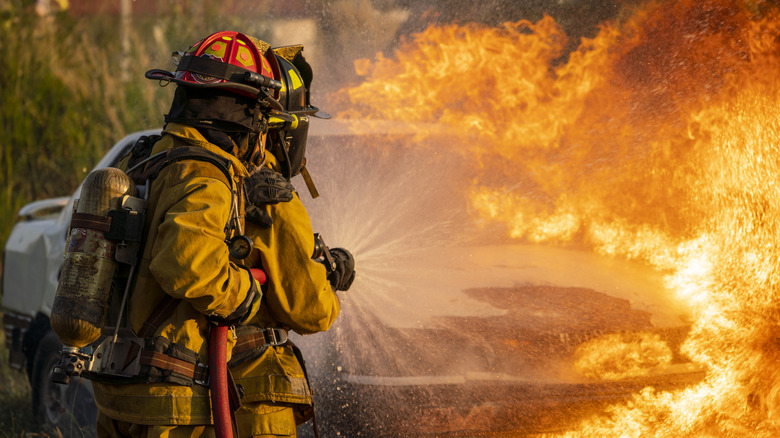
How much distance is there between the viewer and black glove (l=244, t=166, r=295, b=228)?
2641mm

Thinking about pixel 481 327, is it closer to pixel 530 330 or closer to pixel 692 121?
pixel 530 330

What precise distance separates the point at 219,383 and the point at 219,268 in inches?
14.3

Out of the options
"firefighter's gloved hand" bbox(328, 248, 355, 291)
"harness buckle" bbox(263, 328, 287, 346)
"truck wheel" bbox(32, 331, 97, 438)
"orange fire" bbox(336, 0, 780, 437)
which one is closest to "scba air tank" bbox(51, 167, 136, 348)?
"harness buckle" bbox(263, 328, 287, 346)

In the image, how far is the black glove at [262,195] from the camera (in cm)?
264

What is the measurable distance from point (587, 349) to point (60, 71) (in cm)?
950

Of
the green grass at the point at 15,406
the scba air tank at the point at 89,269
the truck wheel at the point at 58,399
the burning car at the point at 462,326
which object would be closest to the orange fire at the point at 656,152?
the burning car at the point at 462,326

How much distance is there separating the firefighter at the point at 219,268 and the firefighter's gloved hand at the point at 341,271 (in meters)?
0.10

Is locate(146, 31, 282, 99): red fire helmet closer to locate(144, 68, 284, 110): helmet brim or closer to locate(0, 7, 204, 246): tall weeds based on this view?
locate(144, 68, 284, 110): helmet brim

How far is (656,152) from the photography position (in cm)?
471

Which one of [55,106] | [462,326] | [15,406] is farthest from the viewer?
[55,106]

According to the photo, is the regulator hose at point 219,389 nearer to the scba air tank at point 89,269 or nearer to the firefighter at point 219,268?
the firefighter at point 219,268

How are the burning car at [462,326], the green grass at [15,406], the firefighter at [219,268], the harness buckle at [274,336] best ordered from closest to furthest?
the firefighter at [219,268]
the harness buckle at [274,336]
the burning car at [462,326]
the green grass at [15,406]

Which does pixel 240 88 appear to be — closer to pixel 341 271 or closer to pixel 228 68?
pixel 228 68

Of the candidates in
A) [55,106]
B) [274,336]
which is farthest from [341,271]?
[55,106]
